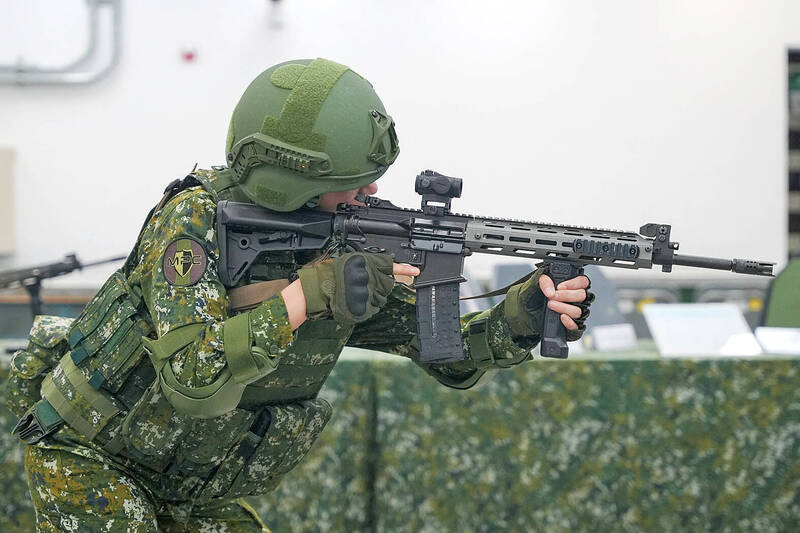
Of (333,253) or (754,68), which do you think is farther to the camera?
(754,68)

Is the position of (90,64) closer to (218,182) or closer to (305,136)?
(218,182)

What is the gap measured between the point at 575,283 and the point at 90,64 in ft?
14.2

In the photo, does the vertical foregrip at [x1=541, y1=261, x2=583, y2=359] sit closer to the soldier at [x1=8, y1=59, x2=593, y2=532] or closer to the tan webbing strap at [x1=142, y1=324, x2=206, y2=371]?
the soldier at [x1=8, y1=59, x2=593, y2=532]

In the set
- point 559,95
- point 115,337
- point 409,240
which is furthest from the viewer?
point 559,95

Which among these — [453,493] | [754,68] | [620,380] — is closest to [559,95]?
[754,68]

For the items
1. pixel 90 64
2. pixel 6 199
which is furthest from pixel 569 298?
pixel 6 199

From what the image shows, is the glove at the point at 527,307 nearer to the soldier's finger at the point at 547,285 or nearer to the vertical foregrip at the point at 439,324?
the soldier's finger at the point at 547,285

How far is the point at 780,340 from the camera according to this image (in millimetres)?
3738

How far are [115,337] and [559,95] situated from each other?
14.5 feet

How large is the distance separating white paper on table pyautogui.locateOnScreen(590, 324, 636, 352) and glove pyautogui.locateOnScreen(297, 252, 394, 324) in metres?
2.22

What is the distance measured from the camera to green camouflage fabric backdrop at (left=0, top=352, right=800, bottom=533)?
340 centimetres

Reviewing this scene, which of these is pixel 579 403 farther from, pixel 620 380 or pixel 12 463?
pixel 12 463

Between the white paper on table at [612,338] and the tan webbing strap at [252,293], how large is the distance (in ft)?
7.17

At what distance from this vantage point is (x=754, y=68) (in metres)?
6.05
